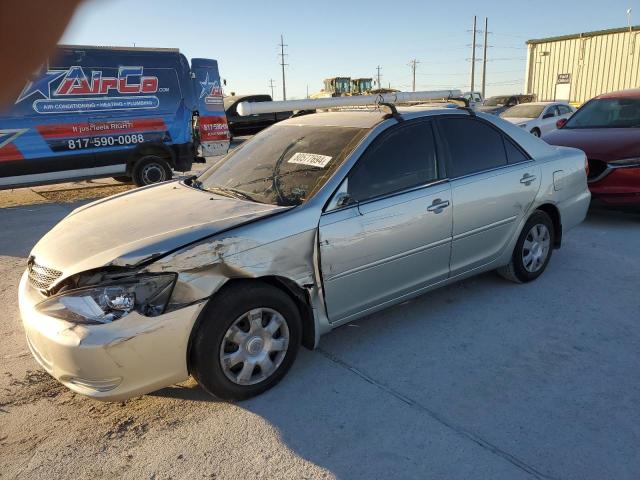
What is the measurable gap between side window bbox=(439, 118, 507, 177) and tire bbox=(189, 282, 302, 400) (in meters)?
1.73

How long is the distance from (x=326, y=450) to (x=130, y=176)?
800 cm

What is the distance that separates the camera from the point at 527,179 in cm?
435

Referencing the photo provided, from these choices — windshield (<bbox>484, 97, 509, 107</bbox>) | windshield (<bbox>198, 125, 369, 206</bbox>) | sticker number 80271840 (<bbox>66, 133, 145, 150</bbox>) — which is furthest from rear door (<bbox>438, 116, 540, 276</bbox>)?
windshield (<bbox>484, 97, 509, 107</bbox>)

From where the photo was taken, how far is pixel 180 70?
31.1ft

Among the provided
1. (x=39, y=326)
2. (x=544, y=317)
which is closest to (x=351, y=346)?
(x=544, y=317)

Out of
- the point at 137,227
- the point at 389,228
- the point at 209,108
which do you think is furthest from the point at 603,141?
the point at 209,108

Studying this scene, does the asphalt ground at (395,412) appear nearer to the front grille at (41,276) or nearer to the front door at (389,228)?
the front door at (389,228)

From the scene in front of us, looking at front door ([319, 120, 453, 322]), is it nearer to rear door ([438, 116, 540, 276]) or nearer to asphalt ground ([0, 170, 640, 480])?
rear door ([438, 116, 540, 276])

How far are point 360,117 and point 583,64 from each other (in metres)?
29.2

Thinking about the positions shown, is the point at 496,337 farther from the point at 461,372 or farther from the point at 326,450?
the point at 326,450

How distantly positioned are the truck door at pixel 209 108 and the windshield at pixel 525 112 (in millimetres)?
9081

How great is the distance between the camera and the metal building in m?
26.2

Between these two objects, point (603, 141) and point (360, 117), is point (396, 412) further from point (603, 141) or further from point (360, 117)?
point (603, 141)

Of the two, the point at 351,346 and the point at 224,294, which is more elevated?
the point at 224,294
